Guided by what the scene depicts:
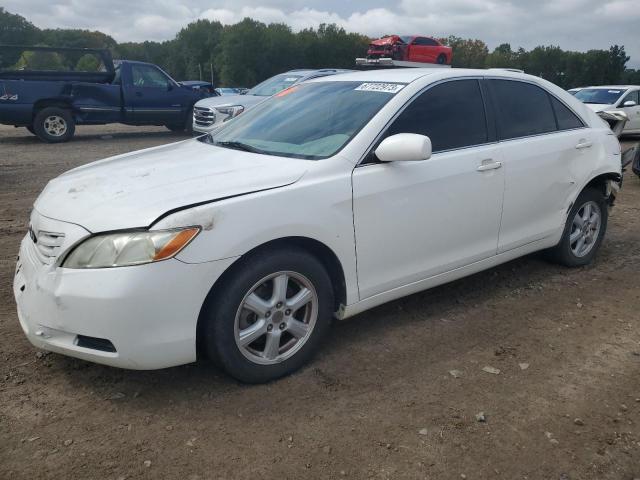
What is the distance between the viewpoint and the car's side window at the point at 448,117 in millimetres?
3523

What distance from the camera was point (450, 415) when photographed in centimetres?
278

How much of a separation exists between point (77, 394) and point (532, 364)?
251cm

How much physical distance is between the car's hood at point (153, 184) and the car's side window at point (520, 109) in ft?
5.70

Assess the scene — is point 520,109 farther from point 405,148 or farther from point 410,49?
point 410,49

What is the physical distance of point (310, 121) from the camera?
3.62 m

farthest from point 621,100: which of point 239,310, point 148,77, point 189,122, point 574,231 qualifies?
point 239,310

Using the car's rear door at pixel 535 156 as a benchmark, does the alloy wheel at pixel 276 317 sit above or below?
below

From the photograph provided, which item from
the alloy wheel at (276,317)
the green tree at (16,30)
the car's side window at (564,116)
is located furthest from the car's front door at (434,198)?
the green tree at (16,30)

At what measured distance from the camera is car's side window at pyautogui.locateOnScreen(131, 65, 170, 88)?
46.9 ft

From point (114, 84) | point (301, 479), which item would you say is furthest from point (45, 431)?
point (114, 84)

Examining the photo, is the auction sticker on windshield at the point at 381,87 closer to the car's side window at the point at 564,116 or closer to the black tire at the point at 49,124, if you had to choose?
the car's side window at the point at 564,116

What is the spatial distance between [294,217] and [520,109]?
223cm

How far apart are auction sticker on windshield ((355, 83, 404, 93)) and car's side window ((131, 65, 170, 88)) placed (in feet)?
39.3

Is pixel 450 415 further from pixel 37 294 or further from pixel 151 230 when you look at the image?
pixel 37 294
